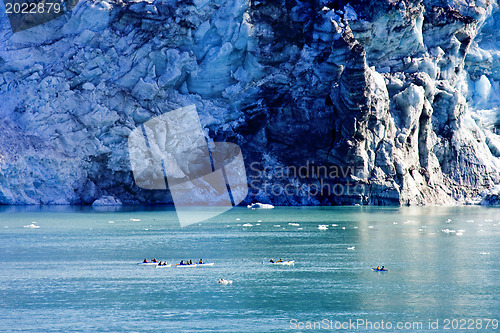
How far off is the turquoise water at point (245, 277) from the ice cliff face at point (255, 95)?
54.1 ft

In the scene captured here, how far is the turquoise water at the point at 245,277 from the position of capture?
20531 millimetres

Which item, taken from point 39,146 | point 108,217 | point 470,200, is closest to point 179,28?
point 39,146

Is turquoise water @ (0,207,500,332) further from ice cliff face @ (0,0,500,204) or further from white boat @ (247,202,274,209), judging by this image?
white boat @ (247,202,274,209)

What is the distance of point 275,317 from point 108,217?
3348 centimetres

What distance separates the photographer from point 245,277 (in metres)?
26.5

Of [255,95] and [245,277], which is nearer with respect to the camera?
[245,277]

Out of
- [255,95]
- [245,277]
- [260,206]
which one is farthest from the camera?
[255,95]

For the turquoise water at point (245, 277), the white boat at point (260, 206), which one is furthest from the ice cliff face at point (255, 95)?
the turquoise water at point (245, 277)

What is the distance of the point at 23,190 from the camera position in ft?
199

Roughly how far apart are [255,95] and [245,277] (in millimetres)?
41679

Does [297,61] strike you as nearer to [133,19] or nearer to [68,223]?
[133,19]

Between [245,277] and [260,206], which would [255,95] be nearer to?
[260,206]

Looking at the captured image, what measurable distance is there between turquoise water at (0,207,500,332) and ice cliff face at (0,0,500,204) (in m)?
16.5

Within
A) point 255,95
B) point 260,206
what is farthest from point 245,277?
point 255,95
